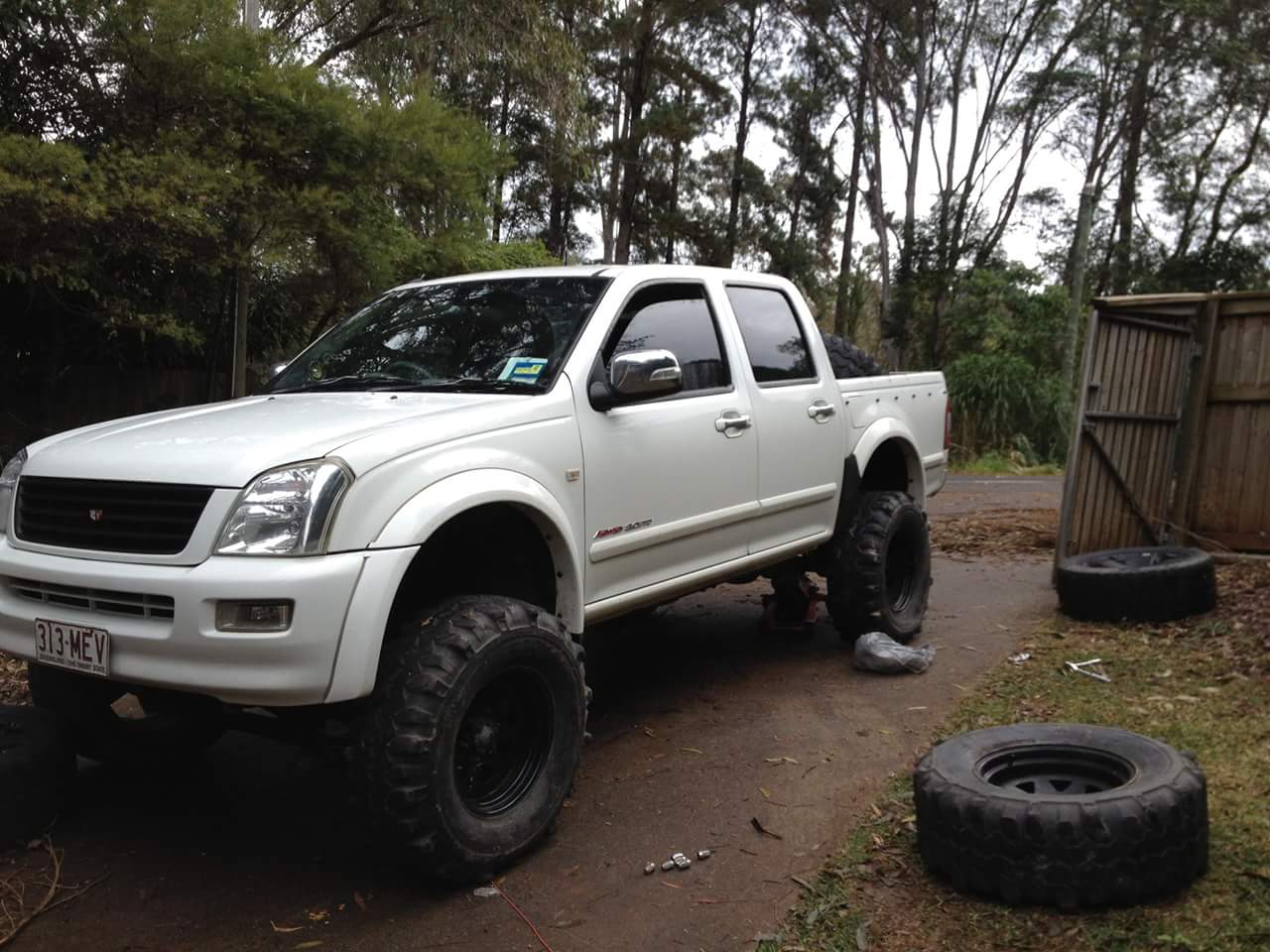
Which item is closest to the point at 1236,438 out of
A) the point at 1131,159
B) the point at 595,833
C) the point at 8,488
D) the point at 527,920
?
the point at 595,833

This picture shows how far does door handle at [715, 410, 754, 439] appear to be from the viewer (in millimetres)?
4559

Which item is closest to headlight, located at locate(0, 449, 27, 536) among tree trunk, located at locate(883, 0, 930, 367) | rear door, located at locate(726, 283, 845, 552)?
rear door, located at locate(726, 283, 845, 552)

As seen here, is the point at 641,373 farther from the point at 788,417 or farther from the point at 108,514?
the point at 108,514

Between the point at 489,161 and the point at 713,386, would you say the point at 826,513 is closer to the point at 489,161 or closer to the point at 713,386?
the point at 713,386

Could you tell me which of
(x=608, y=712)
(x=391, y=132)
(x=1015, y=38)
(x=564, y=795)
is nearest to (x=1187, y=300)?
(x=608, y=712)

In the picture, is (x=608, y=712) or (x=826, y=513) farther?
(x=826, y=513)

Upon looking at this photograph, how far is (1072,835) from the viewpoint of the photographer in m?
2.91

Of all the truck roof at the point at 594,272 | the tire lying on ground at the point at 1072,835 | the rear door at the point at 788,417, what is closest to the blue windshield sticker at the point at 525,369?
the truck roof at the point at 594,272

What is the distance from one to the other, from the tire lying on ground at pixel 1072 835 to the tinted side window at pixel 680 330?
1.96 meters

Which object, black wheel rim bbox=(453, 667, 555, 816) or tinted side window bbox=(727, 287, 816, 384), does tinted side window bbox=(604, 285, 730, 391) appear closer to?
tinted side window bbox=(727, 287, 816, 384)

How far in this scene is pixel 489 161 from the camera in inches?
408

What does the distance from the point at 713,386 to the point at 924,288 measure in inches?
824

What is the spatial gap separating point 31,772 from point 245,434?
4.59ft

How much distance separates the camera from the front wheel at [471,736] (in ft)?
9.95
